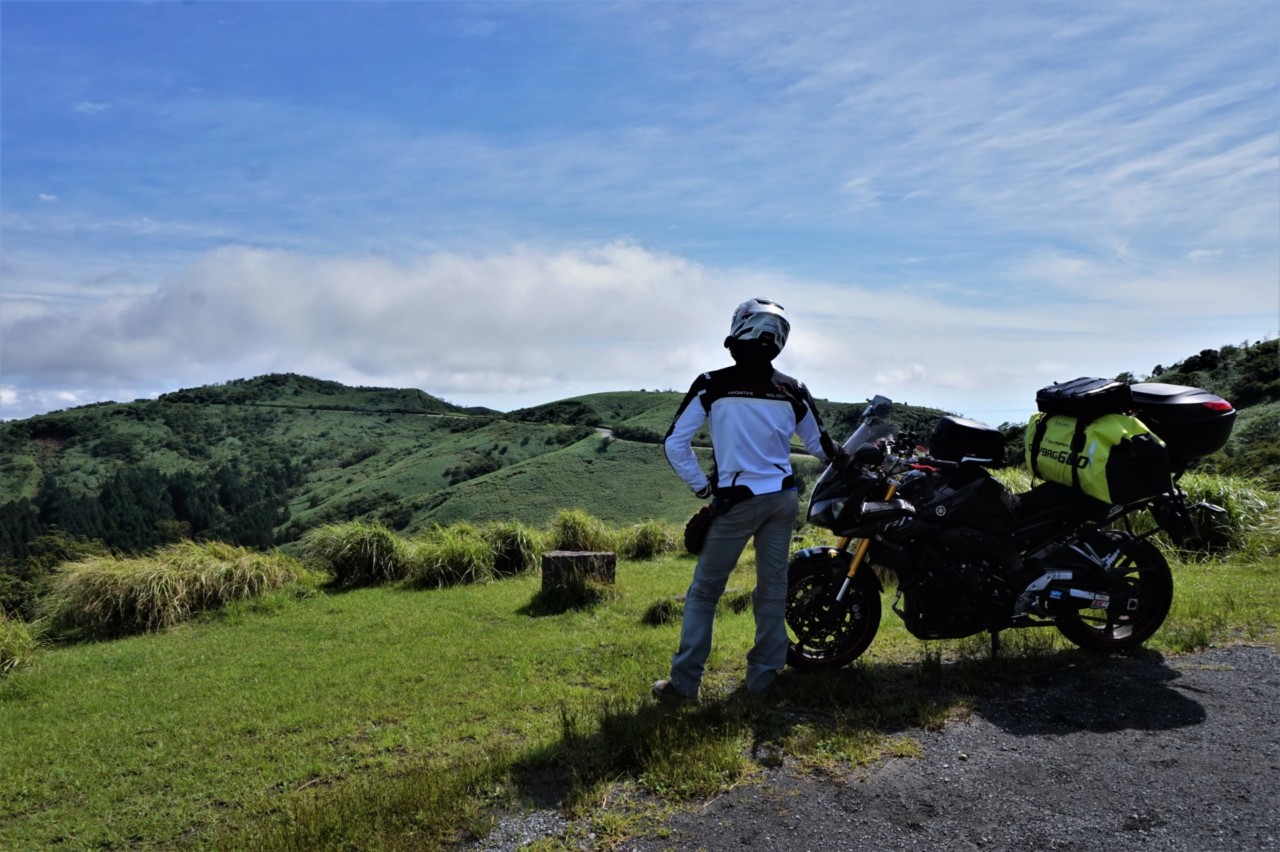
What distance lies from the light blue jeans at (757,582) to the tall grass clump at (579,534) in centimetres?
794

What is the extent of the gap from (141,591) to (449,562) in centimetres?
374

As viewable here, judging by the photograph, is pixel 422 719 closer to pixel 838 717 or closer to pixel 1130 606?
pixel 838 717

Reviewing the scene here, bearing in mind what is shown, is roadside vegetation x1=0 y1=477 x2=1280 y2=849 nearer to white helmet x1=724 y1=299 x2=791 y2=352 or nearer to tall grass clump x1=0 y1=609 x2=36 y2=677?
tall grass clump x1=0 y1=609 x2=36 y2=677

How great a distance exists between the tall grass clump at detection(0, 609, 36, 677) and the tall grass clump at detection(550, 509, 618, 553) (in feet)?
21.9

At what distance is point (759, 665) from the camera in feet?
15.6

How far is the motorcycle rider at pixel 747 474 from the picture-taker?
Result: 4.46 metres

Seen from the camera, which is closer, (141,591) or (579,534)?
(141,591)

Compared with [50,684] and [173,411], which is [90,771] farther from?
[173,411]

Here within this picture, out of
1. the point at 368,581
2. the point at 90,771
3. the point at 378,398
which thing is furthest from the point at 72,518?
the point at 90,771

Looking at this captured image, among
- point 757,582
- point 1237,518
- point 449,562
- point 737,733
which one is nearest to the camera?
point 737,733

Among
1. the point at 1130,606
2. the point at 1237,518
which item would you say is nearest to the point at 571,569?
the point at 1130,606

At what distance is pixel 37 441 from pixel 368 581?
128384mm

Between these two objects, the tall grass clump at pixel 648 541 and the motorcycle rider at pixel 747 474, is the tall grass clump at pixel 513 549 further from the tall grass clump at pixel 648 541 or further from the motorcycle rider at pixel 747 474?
the motorcycle rider at pixel 747 474

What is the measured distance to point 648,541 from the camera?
1356 cm
